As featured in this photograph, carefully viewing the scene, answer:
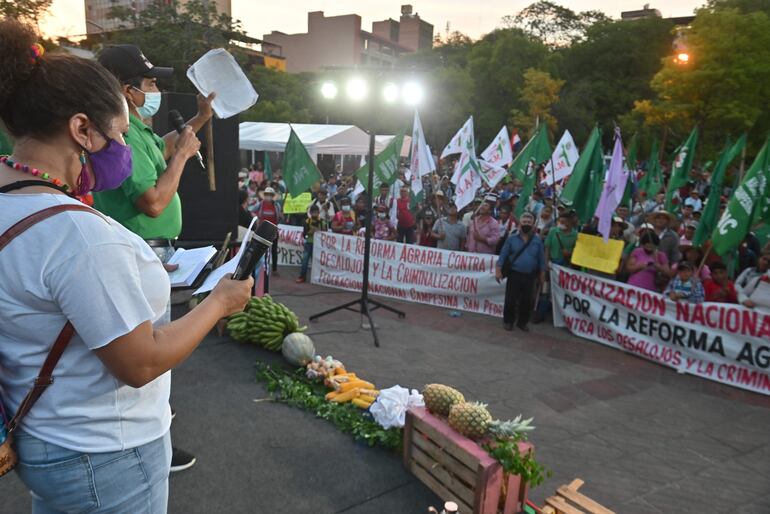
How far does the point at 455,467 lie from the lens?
136 inches

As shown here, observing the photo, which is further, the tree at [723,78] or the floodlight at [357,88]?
the tree at [723,78]

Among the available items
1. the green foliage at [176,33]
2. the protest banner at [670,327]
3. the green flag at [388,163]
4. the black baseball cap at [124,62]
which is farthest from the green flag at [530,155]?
the green foliage at [176,33]

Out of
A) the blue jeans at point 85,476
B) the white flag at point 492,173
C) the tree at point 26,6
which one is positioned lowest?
the blue jeans at point 85,476

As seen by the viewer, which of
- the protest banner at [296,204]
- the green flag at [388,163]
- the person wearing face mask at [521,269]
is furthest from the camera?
the protest banner at [296,204]

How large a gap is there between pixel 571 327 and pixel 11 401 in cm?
816

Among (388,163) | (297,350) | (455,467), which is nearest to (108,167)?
(455,467)

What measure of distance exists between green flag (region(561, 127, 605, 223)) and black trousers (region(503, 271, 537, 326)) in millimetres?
1490

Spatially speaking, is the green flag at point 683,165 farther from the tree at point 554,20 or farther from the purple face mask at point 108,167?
the tree at point 554,20

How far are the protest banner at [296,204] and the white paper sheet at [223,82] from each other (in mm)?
9317

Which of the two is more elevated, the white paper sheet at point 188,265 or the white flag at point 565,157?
the white flag at point 565,157

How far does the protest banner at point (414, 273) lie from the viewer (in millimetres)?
9391

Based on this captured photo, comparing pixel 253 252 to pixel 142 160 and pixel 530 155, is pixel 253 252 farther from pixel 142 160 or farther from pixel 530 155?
pixel 530 155

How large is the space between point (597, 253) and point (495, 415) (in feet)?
13.2

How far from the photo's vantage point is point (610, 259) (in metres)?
8.24
